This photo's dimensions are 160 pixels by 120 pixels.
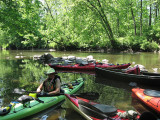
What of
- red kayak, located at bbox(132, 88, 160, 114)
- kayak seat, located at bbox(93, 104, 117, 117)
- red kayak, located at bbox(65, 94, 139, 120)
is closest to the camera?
red kayak, located at bbox(65, 94, 139, 120)

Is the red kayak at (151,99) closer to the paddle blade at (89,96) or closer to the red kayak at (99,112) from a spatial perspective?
the red kayak at (99,112)

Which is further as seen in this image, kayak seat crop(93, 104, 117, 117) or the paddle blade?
the paddle blade

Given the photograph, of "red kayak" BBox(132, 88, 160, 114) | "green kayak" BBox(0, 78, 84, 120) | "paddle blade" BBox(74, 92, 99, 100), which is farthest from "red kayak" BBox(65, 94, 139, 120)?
"green kayak" BBox(0, 78, 84, 120)

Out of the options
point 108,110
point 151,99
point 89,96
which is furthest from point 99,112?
point 151,99

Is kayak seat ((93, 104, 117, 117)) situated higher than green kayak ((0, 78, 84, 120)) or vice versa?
kayak seat ((93, 104, 117, 117))

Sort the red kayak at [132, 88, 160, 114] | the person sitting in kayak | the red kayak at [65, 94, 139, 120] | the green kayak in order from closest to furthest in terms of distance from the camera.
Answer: the red kayak at [65, 94, 139, 120] < the green kayak < the red kayak at [132, 88, 160, 114] < the person sitting in kayak

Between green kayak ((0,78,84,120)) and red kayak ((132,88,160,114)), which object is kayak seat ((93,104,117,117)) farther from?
green kayak ((0,78,84,120))

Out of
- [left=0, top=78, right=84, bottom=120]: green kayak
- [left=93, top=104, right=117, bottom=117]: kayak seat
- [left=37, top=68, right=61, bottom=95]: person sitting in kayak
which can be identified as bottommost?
[left=0, top=78, right=84, bottom=120]: green kayak

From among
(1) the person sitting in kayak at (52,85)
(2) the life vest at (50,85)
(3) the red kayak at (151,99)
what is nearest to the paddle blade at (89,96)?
(1) the person sitting in kayak at (52,85)

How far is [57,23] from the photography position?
28969 millimetres

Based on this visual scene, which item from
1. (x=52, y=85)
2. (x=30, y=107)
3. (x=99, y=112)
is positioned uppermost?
(x=52, y=85)

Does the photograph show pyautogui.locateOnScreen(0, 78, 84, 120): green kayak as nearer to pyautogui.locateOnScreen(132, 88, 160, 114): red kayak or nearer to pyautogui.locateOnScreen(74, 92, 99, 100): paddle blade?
pyautogui.locateOnScreen(74, 92, 99, 100): paddle blade

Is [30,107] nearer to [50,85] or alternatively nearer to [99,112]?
[50,85]

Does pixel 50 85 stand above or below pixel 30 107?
above
